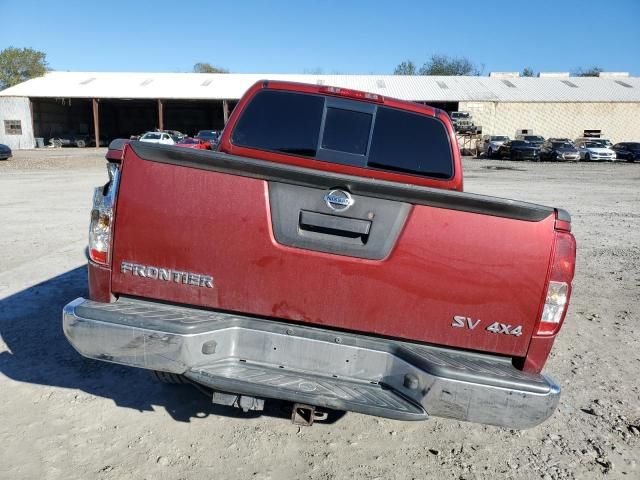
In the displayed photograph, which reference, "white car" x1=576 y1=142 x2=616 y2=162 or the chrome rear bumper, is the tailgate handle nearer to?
the chrome rear bumper

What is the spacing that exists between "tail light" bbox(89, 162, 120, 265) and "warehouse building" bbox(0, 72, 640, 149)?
4210 centimetres

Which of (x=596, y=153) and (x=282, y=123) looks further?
(x=596, y=153)

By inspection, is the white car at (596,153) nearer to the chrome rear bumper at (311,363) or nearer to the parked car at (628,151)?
the parked car at (628,151)

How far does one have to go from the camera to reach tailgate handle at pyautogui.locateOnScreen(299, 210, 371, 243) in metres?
2.39

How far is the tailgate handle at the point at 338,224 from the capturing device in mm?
2395

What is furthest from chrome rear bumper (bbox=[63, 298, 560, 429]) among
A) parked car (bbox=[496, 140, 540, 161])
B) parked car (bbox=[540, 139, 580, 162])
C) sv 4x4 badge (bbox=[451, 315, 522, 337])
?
parked car (bbox=[496, 140, 540, 161])

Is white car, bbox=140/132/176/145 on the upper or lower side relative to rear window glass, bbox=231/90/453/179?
lower

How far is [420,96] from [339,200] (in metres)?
45.4

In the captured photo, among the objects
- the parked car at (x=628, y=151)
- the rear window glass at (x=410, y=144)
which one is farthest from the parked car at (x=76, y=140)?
the rear window glass at (x=410, y=144)

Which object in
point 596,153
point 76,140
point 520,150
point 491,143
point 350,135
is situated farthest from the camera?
point 76,140

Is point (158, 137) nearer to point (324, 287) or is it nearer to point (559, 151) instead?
point (559, 151)

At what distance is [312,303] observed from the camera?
8.07 feet

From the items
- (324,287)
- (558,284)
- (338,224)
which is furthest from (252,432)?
(558,284)

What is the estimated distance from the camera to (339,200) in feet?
7.80
